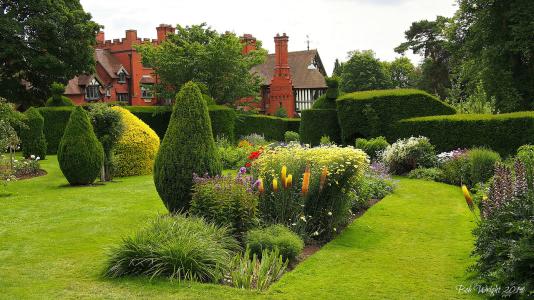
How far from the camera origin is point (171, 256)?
6.34 m

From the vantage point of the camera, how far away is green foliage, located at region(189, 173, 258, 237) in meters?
7.77

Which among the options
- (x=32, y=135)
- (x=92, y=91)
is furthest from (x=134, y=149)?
(x=92, y=91)

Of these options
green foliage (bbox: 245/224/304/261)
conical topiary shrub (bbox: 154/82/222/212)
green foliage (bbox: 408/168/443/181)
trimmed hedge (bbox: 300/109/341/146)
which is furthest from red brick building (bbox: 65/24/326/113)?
green foliage (bbox: 245/224/304/261)

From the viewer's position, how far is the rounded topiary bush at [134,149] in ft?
57.6

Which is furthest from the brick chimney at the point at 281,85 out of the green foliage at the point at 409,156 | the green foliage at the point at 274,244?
the green foliage at the point at 274,244

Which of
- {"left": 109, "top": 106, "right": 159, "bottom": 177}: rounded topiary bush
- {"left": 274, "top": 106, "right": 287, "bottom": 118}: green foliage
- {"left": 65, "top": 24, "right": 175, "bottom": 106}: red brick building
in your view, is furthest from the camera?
{"left": 65, "top": 24, "right": 175, "bottom": 106}: red brick building

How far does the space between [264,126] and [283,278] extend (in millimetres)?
27992

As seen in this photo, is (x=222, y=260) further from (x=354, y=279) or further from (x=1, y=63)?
(x=1, y=63)

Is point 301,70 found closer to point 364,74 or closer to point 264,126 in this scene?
point 364,74

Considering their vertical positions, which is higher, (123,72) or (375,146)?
(123,72)

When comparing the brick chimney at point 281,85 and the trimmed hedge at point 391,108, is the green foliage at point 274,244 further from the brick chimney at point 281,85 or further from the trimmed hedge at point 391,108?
the brick chimney at point 281,85

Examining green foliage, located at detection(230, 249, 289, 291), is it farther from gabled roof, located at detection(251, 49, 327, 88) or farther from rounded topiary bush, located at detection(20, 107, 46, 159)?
gabled roof, located at detection(251, 49, 327, 88)

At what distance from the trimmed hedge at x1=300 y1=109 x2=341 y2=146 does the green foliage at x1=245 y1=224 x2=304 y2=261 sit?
16305 millimetres

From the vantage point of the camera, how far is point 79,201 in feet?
39.8
